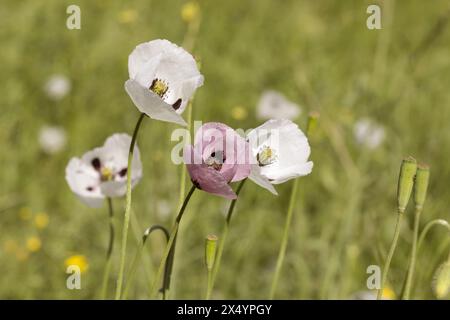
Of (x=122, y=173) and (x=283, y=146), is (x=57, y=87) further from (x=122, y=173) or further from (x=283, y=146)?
(x=283, y=146)

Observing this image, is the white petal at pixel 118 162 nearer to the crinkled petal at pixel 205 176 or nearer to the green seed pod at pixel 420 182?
the crinkled petal at pixel 205 176

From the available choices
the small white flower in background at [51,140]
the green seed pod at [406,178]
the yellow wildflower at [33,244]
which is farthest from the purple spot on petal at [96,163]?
the small white flower in background at [51,140]

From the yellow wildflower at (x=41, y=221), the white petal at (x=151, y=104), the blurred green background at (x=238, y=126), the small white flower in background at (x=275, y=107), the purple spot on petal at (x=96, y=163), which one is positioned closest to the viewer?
the white petal at (x=151, y=104)

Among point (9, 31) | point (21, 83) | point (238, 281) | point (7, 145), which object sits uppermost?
point (9, 31)

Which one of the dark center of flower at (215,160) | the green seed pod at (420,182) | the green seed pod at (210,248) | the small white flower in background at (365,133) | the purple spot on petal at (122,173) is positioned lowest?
the small white flower in background at (365,133)

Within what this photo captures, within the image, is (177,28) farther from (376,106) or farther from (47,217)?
(47,217)

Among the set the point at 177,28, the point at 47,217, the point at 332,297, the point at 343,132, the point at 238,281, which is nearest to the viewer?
the point at 332,297

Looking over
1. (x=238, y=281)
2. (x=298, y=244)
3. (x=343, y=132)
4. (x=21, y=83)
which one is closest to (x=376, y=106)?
(x=343, y=132)

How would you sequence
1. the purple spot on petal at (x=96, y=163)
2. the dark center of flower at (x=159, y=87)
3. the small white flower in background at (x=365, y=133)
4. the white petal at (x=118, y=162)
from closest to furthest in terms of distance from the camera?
the dark center of flower at (x=159, y=87) < the white petal at (x=118, y=162) < the purple spot on petal at (x=96, y=163) < the small white flower in background at (x=365, y=133)
